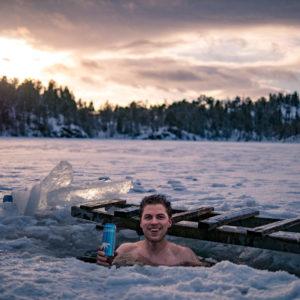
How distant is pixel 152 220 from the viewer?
3.79m

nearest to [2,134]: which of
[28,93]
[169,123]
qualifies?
[28,93]

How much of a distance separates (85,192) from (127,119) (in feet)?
538

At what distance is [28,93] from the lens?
15062 cm

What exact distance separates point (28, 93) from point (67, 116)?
18759 mm

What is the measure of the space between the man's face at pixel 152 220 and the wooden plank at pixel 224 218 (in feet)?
2.33

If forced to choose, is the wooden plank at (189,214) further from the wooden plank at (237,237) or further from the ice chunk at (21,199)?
the ice chunk at (21,199)

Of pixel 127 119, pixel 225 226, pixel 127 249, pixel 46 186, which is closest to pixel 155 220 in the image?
pixel 127 249

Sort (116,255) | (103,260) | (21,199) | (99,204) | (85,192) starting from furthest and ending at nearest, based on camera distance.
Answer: (85,192) < (21,199) < (99,204) < (116,255) < (103,260)

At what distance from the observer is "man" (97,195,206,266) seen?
382cm

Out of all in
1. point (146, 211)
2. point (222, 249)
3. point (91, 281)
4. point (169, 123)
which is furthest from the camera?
point (169, 123)

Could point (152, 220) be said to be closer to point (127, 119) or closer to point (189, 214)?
point (189, 214)

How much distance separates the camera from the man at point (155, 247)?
3824 millimetres

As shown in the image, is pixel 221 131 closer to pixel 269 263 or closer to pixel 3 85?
pixel 3 85

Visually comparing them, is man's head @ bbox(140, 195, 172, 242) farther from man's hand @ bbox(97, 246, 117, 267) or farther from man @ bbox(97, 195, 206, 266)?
man's hand @ bbox(97, 246, 117, 267)
